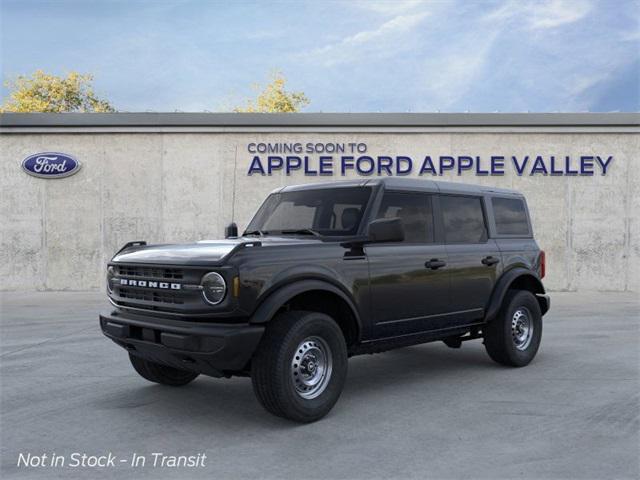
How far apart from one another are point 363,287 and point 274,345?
3.28ft

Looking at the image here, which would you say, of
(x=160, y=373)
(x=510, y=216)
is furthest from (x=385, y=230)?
(x=510, y=216)

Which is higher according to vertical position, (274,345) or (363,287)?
(363,287)

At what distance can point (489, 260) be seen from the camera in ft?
19.5

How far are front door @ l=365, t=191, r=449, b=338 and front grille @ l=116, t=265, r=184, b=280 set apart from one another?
1.58m

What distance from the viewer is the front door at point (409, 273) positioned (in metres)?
4.89

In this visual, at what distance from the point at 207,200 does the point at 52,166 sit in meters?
4.15

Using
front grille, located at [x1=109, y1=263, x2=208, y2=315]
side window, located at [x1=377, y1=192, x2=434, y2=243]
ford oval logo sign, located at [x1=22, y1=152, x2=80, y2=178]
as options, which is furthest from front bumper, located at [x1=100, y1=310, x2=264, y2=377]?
ford oval logo sign, located at [x1=22, y1=152, x2=80, y2=178]

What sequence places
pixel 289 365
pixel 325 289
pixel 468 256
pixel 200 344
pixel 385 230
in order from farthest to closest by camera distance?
pixel 468 256
pixel 385 230
pixel 325 289
pixel 289 365
pixel 200 344

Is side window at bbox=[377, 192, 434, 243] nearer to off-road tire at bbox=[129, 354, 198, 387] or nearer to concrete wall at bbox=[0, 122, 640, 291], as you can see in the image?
off-road tire at bbox=[129, 354, 198, 387]

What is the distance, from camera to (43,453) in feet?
12.5

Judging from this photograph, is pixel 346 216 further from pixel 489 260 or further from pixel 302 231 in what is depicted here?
pixel 489 260

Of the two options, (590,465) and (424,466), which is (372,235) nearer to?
(424,466)

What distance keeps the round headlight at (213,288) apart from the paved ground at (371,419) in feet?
3.24

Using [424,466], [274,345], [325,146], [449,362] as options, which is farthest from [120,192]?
[424,466]
